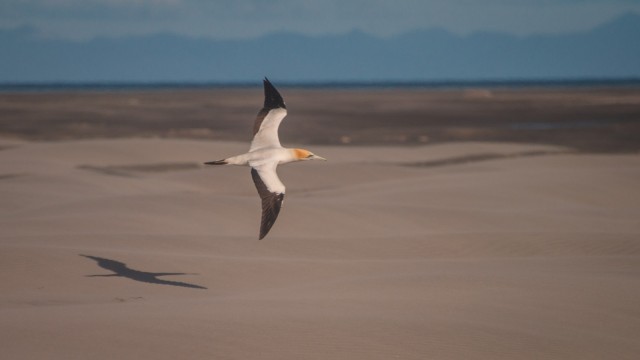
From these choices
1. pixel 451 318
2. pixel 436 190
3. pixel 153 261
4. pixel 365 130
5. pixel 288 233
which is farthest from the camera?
pixel 365 130

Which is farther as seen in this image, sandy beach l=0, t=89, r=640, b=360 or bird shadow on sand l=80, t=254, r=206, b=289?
bird shadow on sand l=80, t=254, r=206, b=289

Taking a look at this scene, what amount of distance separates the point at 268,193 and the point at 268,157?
1.94 ft

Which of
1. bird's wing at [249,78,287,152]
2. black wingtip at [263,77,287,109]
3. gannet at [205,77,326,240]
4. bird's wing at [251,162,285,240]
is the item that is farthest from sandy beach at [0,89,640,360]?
black wingtip at [263,77,287,109]

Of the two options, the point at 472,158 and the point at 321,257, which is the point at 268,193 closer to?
the point at 321,257

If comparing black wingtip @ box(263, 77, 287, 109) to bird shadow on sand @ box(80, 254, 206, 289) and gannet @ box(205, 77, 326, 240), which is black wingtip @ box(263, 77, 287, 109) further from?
bird shadow on sand @ box(80, 254, 206, 289)

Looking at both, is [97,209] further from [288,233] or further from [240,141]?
[240,141]

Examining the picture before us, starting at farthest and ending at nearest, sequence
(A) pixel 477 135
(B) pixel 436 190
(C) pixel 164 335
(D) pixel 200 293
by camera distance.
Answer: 1. (A) pixel 477 135
2. (B) pixel 436 190
3. (D) pixel 200 293
4. (C) pixel 164 335

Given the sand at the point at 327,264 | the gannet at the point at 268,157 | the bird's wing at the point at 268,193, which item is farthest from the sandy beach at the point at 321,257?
the gannet at the point at 268,157

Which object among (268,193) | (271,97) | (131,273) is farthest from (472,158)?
(268,193)

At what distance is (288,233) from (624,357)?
707cm

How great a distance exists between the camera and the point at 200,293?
35.0 ft

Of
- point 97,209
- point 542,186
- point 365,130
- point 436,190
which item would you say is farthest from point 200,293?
point 365,130

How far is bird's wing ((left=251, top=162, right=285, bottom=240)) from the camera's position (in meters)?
9.88

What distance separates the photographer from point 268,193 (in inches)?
400
